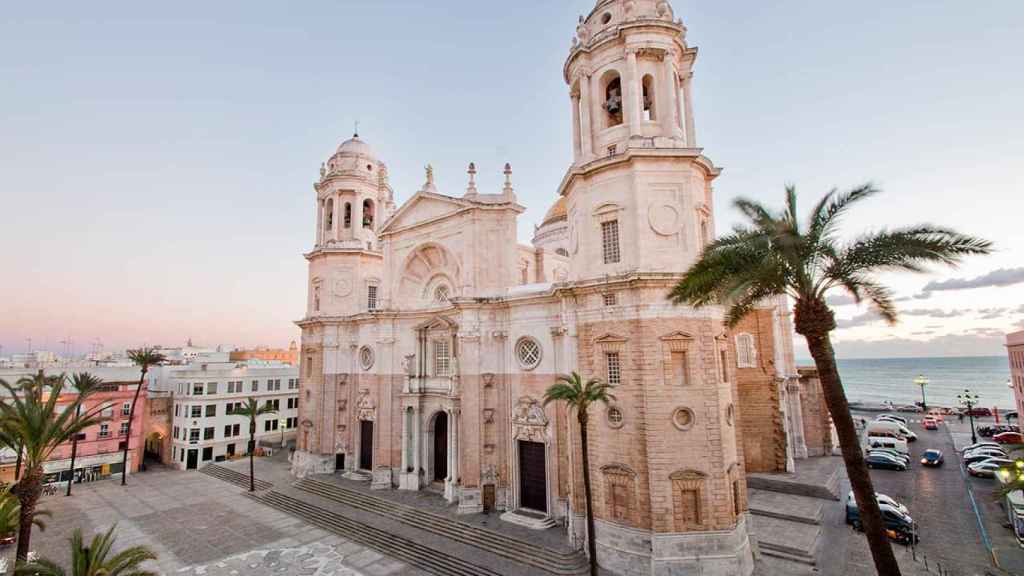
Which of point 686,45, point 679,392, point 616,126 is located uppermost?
point 686,45

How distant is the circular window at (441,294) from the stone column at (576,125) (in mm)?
11735

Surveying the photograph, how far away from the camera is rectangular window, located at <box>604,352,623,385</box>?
57.3 ft

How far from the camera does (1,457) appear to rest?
31.2 metres

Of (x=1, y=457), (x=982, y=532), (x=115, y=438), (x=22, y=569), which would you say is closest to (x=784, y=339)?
(x=982, y=532)

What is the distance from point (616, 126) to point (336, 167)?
22.6 m

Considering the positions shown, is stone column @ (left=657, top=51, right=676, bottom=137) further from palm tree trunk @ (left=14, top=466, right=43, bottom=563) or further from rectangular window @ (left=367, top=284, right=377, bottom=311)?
palm tree trunk @ (left=14, top=466, right=43, bottom=563)

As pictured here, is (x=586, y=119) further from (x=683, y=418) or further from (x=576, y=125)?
(x=683, y=418)

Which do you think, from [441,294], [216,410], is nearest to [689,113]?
[441,294]

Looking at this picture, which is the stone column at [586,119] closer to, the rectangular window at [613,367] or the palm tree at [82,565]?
the rectangular window at [613,367]

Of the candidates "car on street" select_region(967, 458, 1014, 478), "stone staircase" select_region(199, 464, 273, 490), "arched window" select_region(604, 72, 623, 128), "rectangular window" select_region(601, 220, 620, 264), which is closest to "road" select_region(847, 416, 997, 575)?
"car on street" select_region(967, 458, 1014, 478)

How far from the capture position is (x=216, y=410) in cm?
3950

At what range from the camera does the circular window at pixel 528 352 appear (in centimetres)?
2228

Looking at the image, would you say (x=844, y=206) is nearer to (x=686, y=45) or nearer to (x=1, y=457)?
(x=686, y=45)

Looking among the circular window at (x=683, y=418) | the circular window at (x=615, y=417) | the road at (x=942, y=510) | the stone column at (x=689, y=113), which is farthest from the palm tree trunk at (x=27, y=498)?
the road at (x=942, y=510)
